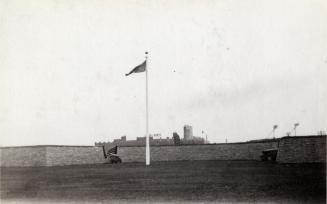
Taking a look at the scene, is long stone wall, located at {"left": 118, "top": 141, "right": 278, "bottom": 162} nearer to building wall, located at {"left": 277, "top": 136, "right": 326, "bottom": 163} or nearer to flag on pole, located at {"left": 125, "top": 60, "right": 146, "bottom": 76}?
building wall, located at {"left": 277, "top": 136, "right": 326, "bottom": 163}

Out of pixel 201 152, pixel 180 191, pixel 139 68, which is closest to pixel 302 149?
pixel 139 68

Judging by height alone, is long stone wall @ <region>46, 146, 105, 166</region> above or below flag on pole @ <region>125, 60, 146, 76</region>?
below

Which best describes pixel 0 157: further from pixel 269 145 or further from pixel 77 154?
pixel 269 145

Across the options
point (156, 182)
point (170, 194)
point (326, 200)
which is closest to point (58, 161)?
point (156, 182)

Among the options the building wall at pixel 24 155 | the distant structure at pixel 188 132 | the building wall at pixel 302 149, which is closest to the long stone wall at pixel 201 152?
the building wall at pixel 24 155

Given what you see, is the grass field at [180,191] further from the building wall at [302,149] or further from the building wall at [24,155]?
the building wall at [24,155]

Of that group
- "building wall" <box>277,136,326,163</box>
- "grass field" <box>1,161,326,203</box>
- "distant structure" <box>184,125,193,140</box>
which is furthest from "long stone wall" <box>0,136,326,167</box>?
"distant structure" <box>184,125,193,140</box>

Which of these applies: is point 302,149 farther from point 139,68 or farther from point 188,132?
point 188,132
